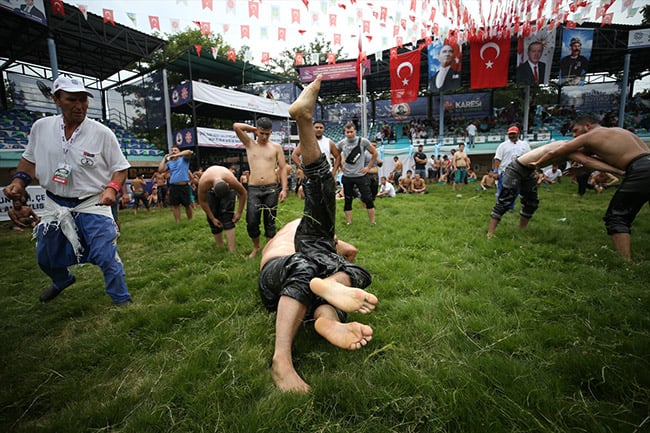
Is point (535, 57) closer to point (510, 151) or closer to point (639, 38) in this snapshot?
point (639, 38)

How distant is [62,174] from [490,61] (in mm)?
22324

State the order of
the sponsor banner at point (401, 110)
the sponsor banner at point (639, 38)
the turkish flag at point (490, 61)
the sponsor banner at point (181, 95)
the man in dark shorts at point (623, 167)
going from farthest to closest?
the sponsor banner at point (401, 110) → the sponsor banner at point (639, 38) → the turkish flag at point (490, 61) → the sponsor banner at point (181, 95) → the man in dark shorts at point (623, 167)

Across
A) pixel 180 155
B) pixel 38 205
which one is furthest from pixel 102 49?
pixel 180 155

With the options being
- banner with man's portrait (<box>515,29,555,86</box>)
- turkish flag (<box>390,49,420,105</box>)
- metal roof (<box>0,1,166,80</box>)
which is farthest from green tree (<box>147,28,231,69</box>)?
banner with man's portrait (<box>515,29,555,86</box>)

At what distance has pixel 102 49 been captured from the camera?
16281 millimetres

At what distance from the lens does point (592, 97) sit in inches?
967

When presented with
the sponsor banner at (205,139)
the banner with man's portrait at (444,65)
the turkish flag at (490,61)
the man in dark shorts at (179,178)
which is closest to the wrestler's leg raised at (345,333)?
the man in dark shorts at (179,178)

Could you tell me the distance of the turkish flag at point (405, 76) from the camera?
60.8 feet

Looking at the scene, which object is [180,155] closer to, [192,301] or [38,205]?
[192,301]

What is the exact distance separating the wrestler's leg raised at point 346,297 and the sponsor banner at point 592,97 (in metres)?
33.3

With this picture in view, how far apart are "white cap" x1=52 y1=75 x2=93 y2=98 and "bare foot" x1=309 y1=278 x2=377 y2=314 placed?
2678 mm

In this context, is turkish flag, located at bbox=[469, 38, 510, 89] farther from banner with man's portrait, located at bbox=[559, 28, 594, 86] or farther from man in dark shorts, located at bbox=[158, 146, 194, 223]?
man in dark shorts, located at bbox=[158, 146, 194, 223]

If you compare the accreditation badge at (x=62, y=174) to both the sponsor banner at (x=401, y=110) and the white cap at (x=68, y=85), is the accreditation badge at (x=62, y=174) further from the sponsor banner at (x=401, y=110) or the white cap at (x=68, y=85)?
the sponsor banner at (x=401, y=110)

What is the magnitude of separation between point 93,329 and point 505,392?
2958 mm
